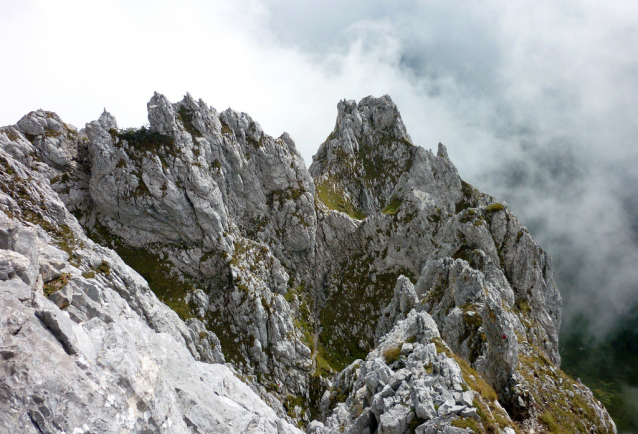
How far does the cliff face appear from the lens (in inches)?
495

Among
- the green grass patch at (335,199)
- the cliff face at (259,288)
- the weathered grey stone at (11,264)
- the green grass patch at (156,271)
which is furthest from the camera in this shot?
the green grass patch at (335,199)

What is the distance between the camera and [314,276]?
9106 centimetres

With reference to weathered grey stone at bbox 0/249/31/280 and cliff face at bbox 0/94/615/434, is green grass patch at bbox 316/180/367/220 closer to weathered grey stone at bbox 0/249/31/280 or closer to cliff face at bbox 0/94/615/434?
cliff face at bbox 0/94/615/434

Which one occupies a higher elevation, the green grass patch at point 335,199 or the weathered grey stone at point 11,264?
the green grass patch at point 335,199

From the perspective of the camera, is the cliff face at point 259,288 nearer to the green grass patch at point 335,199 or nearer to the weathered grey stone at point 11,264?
the weathered grey stone at point 11,264

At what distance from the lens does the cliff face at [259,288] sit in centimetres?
1257

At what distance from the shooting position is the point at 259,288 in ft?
229

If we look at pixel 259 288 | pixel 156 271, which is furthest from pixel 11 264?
pixel 259 288

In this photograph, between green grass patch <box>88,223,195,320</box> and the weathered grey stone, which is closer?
the weathered grey stone

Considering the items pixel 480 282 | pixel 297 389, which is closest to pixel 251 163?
pixel 297 389

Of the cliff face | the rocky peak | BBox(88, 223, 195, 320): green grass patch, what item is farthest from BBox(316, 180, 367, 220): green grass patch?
BBox(88, 223, 195, 320): green grass patch

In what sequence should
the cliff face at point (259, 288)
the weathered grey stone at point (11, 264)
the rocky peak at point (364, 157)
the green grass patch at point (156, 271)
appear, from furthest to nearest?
the rocky peak at point (364, 157) → the green grass patch at point (156, 271) → the cliff face at point (259, 288) → the weathered grey stone at point (11, 264)

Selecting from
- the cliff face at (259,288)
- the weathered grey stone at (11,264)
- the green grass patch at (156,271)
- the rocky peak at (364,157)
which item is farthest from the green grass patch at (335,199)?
the weathered grey stone at (11,264)

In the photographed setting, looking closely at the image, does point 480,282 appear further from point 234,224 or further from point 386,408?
point 234,224
